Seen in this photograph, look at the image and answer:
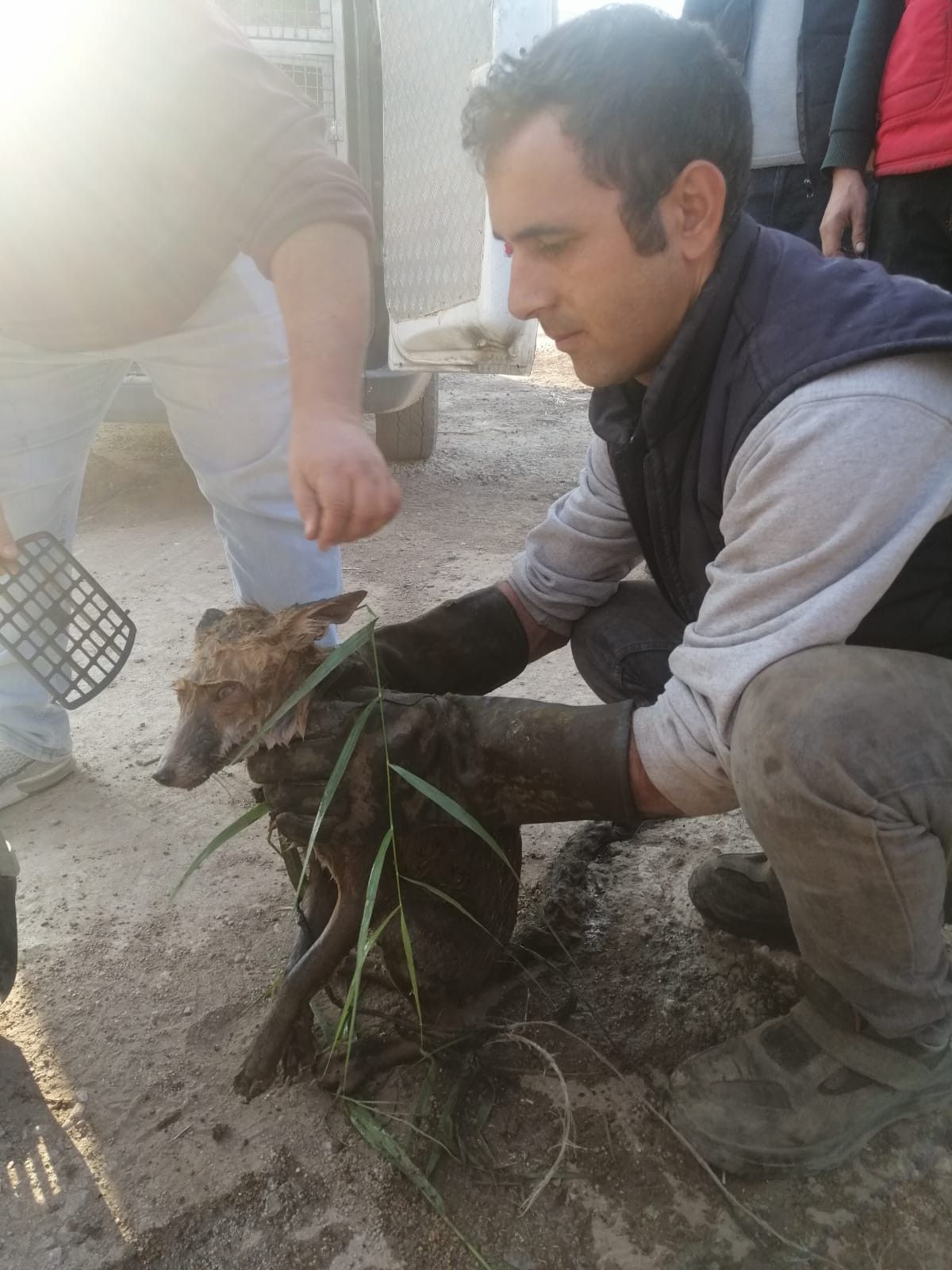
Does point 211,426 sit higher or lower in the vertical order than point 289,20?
lower

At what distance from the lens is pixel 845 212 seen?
2598 mm

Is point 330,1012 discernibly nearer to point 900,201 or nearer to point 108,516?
point 900,201

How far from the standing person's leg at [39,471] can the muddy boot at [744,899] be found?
1740mm

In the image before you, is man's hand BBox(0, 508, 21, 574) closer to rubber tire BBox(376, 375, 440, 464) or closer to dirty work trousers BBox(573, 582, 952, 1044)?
dirty work trousers BBox(573, 582, 952, 1044)

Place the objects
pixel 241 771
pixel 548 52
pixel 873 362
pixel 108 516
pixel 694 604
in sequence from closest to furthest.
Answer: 1. pixel 873 362
2. pixel 548 52
3. pixel 694 604
4. pixel 241 771
5. pixel 108 516

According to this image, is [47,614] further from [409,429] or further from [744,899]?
[409,429]

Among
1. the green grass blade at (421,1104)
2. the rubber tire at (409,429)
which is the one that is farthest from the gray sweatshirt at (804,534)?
the rubber tire at (409,429)

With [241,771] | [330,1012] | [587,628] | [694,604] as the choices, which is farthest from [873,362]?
[241,771]

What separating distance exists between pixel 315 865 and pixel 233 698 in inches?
14.8

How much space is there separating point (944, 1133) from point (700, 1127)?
1.37 ft

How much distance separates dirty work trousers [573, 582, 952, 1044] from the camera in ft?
4.35

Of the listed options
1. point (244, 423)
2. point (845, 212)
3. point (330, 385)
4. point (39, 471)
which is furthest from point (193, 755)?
point (845, 212)

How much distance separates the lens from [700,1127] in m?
1.54

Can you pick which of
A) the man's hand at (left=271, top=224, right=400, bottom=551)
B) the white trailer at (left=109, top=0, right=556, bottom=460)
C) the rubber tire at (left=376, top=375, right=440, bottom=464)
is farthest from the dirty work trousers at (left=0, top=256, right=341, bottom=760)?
the rubber tire at (left=376, top=375, right=440, bottom=464)
